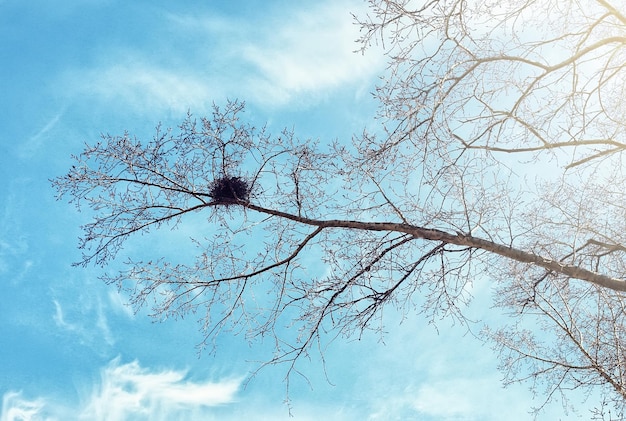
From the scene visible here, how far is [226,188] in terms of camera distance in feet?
19.1

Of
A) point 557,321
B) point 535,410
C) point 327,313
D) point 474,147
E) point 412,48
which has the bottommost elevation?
point 535,410

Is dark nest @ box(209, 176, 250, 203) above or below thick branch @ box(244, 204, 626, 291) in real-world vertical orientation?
→ above

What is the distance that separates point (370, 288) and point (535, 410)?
333cm

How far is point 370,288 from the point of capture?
233 inches

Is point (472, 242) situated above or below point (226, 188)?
below

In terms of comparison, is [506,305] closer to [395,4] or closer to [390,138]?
[390,138]

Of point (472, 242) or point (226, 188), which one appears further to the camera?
point (226, 188)

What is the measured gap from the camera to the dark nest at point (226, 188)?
581 cm

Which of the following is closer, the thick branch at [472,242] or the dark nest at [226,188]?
the thick branch at [472,242]

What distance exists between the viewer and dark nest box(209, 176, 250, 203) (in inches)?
229

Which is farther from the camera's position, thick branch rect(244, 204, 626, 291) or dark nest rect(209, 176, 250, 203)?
dark nest rect(209, 176, 250, 203)

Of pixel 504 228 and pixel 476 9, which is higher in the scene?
pixel 476 9

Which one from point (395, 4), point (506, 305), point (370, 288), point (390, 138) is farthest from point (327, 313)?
point (395, 4)

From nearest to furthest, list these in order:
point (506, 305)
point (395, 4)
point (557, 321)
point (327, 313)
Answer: point (395, 4) → point (327, 313) → point (506, 305) → point (557, 321)
